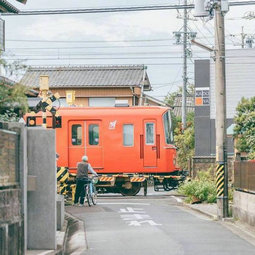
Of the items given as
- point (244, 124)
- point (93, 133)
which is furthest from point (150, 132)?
point (244, 124)

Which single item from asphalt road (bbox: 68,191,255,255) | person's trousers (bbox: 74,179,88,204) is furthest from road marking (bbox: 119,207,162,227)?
person's trousers (bbox: 74,179,88,204)

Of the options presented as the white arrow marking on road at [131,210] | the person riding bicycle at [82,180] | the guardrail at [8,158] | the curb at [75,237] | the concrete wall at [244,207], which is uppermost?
the guardrail at [8,158]

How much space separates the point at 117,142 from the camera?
3250 cm

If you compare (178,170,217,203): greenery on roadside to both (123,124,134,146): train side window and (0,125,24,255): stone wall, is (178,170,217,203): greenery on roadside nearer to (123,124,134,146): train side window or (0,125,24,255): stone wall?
(123,124,134,146): train side window

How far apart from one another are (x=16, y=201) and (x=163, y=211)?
38.4 ft

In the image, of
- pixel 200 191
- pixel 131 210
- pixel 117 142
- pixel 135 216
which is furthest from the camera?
pixel 117 142

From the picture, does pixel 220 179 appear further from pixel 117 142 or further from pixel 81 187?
pixel 117 142

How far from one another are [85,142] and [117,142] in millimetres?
1362

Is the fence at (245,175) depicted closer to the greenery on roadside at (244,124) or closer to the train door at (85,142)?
the greenery on roadside at (244,124)

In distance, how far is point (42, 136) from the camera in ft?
49.4

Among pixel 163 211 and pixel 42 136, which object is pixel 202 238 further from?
pixel 163 211

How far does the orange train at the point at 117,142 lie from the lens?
3234 cm

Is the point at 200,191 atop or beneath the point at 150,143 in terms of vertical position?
beneath

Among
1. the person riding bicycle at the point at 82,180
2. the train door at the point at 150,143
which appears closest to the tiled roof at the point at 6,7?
the person riding bicycle at the point at 82,180
